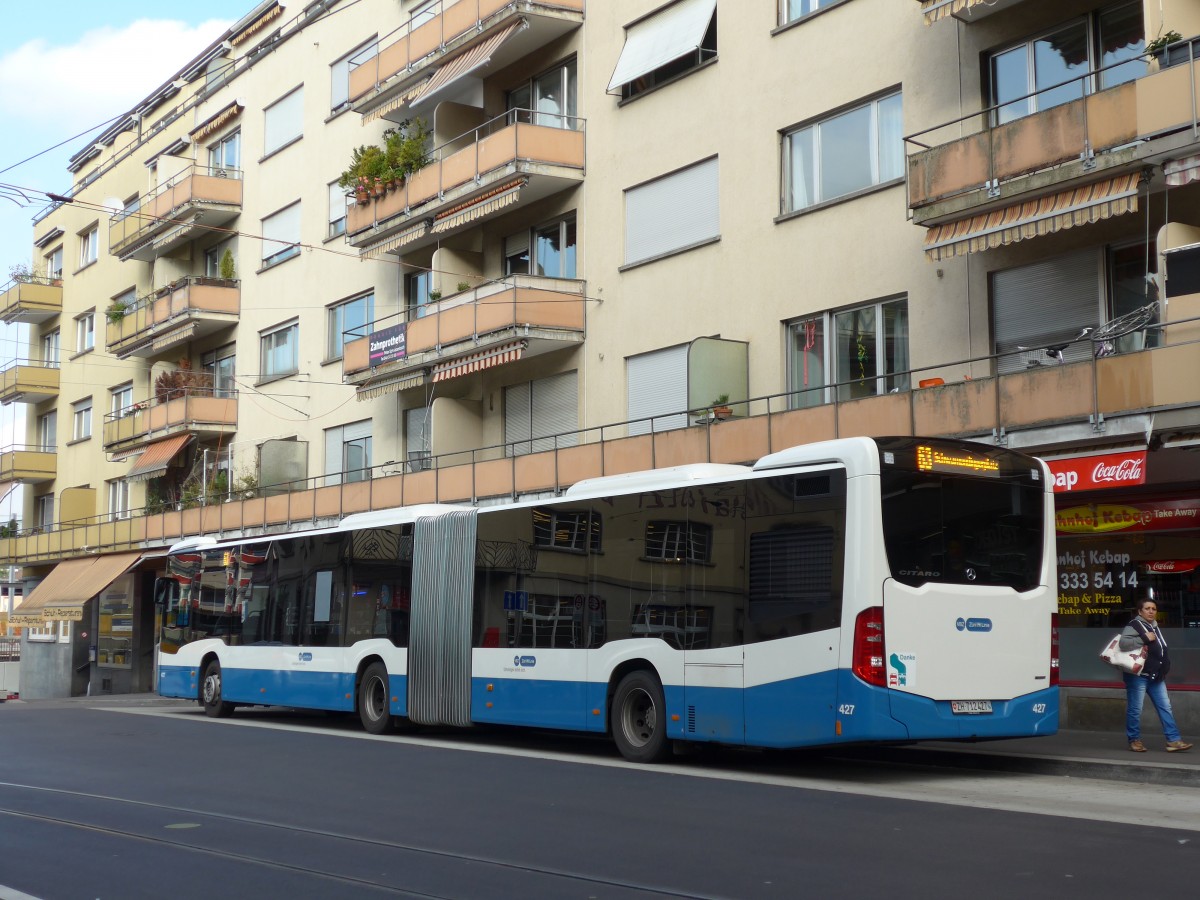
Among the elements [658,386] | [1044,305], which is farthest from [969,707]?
[658,386]

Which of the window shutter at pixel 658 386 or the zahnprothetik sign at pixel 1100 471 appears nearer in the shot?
the zahnprothetik sign at pixel 1100 471

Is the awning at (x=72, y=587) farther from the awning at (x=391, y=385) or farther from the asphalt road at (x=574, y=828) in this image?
the asphalt road at (x=574, y=828)

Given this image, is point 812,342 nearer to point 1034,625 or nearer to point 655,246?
point 655,246

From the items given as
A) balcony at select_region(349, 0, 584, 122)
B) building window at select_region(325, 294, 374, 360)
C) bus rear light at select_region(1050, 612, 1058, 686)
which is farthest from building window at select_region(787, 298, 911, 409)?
building window at select_region(325, 294, 374, 360)

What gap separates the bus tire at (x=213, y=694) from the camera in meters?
25.3

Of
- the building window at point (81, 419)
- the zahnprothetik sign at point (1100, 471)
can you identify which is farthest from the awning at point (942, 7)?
the building window at point (81, 419)

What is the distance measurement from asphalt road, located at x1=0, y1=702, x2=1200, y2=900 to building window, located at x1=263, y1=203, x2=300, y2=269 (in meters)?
24.5

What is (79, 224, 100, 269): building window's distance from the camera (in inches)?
2117

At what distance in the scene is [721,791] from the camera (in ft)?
40.8

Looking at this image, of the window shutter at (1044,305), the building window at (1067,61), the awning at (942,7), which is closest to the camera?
the building window at (1067,61)

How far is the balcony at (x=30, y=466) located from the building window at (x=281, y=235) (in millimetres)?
18412

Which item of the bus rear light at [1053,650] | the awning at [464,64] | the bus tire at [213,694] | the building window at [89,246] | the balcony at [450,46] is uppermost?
the building window at [89,246]

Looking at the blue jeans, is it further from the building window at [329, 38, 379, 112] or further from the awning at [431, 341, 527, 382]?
the building window at [329, 38, 379, 112]

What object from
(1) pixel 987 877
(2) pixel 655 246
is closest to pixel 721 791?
(1) pixel 987 877
